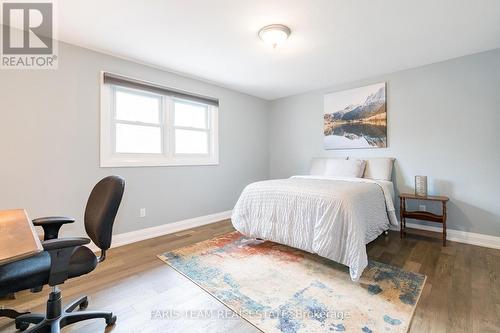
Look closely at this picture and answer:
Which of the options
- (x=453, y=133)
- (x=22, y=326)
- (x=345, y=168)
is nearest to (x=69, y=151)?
(x=22, y=326)

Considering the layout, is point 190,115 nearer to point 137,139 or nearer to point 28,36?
point 137,139

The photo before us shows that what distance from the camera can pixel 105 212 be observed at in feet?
4.65

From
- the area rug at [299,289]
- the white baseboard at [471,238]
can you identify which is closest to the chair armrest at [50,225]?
the area rug at [299,289]

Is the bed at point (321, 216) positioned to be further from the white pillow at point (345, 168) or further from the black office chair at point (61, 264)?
the black office chair at point (61, 264)

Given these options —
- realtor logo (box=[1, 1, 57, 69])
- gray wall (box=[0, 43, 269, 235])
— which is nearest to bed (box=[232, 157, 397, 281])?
gray wall (box=[0, 43, 269, 235])

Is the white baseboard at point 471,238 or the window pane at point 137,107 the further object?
the window pane at point 137,107

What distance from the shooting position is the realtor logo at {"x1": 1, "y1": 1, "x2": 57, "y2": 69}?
2.03 metres

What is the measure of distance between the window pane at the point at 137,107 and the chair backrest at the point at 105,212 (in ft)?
5.99

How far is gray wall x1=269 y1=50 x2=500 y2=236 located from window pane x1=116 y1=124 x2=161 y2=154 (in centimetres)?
320

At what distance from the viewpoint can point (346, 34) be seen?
2.41m

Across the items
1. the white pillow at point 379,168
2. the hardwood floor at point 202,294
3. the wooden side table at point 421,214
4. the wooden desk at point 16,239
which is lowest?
the hardwood floor at point 202,294

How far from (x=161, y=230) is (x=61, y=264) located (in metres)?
2.18

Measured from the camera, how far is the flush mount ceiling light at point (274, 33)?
226 centimetres

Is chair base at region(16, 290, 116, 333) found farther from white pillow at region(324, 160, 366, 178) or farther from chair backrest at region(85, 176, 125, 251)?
white pillow at region(324, 160, 366, 178)
